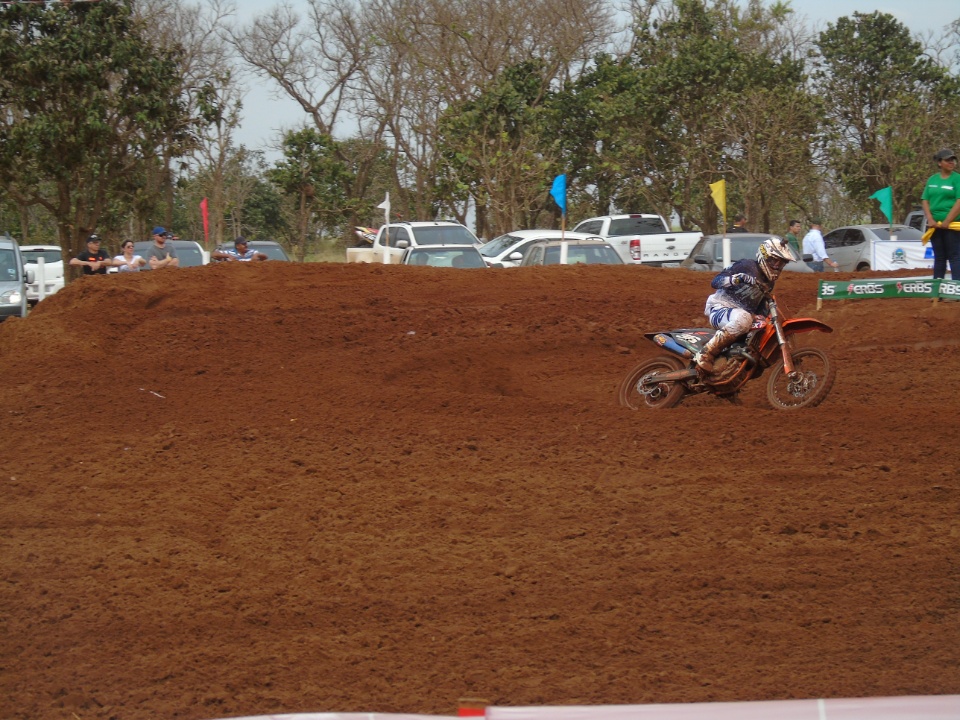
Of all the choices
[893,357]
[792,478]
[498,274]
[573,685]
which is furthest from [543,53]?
[573,685]

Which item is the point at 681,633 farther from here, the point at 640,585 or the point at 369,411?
the point at 369,411

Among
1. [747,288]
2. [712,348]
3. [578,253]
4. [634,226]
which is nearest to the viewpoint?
[747,288]

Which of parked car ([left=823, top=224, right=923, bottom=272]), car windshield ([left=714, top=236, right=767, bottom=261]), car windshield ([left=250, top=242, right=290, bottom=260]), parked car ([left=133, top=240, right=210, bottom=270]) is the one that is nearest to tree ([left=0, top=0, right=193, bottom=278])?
parked car ([left=133, top=240, right=210, bottom=270])

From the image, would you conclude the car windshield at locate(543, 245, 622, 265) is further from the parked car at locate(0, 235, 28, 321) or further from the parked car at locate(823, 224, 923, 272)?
the parked car at locate(0, 235, 28, 321)

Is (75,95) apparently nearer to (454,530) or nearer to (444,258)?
(444,258)

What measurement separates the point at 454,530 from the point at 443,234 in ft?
57.5

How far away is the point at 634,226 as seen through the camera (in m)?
29.1

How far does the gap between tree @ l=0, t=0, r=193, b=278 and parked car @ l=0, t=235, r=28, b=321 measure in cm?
683

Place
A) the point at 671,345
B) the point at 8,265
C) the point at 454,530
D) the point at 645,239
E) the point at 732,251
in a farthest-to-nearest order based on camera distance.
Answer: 1. the point at 645,239
2. the point at 732,251
3. the point at 8,265
4. the point at 671,345
5. the point at 454,530

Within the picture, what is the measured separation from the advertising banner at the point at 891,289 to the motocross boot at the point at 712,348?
4889 millimetres

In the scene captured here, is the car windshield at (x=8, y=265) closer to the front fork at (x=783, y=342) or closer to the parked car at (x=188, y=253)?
the parked car at (x=188, y=253)

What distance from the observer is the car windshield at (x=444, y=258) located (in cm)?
1936

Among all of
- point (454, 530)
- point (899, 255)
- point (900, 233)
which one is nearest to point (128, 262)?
point (454, 530)

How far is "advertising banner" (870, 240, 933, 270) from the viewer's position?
72.3ft
